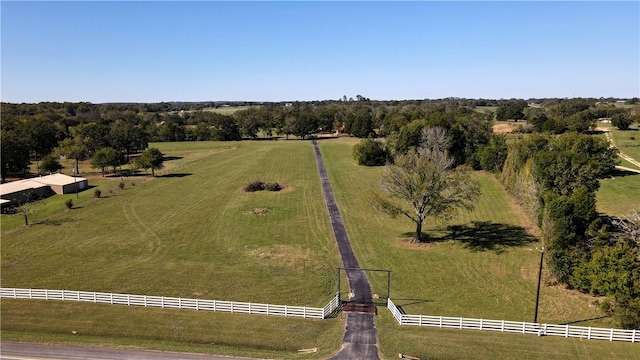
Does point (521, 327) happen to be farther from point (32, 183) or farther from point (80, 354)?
point (32, 183)

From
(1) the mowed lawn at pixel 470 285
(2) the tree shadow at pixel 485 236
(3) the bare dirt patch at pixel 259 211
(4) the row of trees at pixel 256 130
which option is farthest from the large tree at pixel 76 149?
(2) the tree shadow at pixel 485 236

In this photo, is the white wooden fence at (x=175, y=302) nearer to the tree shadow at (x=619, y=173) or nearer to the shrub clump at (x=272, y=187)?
the shrub clump at (x=272, y=187)

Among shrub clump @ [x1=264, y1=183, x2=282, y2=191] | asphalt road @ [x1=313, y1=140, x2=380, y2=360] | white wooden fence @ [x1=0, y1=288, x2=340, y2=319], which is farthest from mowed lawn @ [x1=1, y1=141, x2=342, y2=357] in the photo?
shrub clump @ [x1=264, y1=183, x2=282, y2=191]

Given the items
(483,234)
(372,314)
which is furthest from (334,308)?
(483,234)

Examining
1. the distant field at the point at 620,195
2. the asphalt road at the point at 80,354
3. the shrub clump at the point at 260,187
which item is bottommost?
the asphalt road at the point at 80,354

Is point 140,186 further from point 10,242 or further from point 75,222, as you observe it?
point 10,242

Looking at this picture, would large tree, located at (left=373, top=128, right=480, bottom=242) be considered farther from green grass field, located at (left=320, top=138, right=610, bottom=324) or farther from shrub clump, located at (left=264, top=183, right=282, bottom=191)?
shrub clump, located at (left=264, top=183, right=282, bottom=191)
